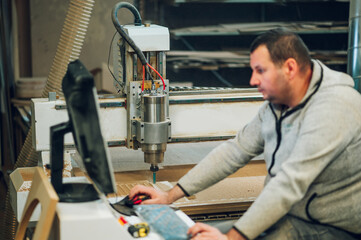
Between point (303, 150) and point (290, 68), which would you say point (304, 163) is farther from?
point (290, 68)

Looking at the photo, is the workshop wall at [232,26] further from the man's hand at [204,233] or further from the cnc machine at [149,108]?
the man's hand at [204,233]

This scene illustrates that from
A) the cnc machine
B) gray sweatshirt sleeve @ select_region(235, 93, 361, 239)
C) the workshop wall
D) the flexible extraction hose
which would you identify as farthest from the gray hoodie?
the workshop wall

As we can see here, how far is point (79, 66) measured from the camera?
1763mm

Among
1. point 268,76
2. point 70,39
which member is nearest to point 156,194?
point 268,76

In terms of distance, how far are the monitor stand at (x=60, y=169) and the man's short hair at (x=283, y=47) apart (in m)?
0.67

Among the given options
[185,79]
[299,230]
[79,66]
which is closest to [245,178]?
[299,230]

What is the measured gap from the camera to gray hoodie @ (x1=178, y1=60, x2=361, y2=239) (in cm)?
169

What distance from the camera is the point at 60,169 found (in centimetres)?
180

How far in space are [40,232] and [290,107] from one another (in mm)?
882

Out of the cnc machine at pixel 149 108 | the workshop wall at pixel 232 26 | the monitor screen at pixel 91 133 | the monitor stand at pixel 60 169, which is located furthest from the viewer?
the workshop wall at pixel 232 26

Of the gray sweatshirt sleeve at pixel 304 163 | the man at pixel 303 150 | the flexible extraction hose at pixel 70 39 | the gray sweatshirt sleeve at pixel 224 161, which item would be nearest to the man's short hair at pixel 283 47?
the man at pixel 303 150

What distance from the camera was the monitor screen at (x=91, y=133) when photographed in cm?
163

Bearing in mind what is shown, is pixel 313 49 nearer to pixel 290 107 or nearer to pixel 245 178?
pixel 245 178

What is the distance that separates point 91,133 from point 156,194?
488 mm
